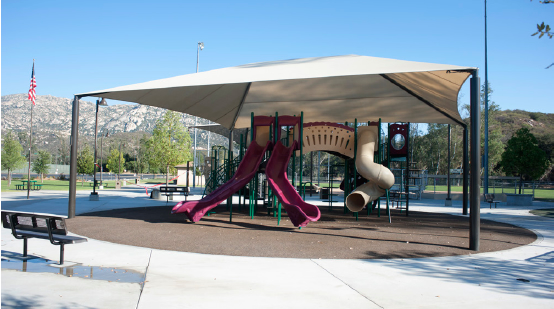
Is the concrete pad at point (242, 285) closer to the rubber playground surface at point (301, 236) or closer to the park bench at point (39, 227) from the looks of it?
the rubber playground surface at point (301, 236)

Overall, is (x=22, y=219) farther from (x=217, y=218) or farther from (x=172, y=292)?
(x=217, y=218)

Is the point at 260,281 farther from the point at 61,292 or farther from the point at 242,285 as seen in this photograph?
the point at 61,292

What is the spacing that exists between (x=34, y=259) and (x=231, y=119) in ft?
47.6

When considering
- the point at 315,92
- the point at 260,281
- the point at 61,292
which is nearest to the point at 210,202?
the point at 315,92

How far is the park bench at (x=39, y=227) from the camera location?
22.3ft

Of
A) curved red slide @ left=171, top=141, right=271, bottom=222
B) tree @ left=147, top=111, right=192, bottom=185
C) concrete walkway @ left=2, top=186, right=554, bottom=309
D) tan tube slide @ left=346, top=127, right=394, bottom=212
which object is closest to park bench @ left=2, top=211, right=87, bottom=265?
concrete walkway @ left=2, top=186, right=554, bottom=309

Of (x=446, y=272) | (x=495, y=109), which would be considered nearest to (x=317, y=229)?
(x=446, y=272)

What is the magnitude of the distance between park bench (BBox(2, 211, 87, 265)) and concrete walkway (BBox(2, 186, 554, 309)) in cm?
38

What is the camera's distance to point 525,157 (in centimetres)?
3130

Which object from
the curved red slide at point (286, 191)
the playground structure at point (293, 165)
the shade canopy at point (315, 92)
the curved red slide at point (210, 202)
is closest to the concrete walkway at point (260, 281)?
the curved red slide at point (286, 191)

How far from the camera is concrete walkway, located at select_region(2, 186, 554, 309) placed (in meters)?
4.86

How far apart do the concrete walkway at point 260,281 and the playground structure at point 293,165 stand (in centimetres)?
416

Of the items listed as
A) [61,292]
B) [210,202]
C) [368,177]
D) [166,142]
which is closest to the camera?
[61,292]

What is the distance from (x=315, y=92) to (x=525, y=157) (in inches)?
925
